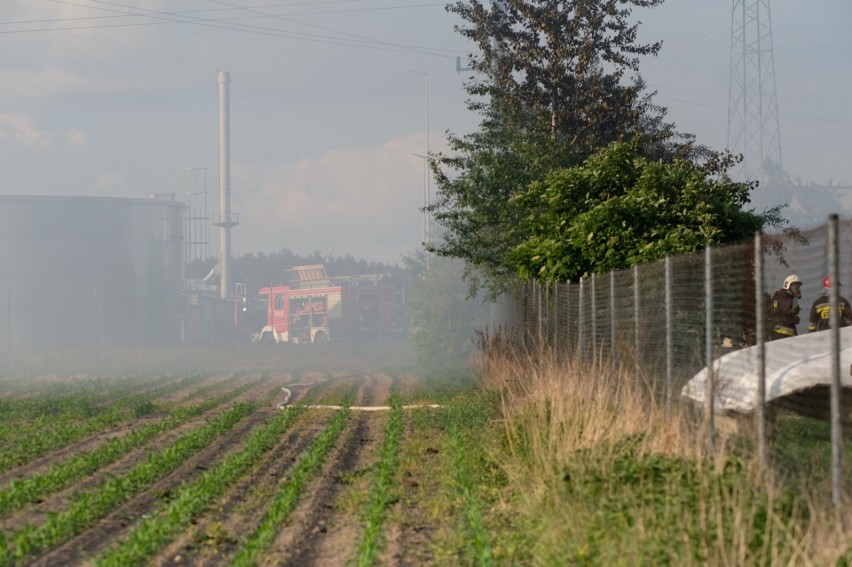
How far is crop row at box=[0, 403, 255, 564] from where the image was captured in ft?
31.9

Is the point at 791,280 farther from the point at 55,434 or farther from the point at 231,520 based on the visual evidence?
the point at 55,434

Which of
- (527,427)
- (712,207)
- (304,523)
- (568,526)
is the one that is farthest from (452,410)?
(568,526)

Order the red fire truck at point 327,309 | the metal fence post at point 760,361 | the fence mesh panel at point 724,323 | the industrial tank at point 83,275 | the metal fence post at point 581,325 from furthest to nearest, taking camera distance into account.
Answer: the industrial tank at point 83,275
the red fire truck at point 327,309
the metal fence post at point 581,325
the fence mesh panel at point 724,323
the metal fence post at point 760,361

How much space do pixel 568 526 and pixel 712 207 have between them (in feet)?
44.3

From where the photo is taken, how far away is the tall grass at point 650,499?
671cm

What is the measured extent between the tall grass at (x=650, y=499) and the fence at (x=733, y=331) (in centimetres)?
43

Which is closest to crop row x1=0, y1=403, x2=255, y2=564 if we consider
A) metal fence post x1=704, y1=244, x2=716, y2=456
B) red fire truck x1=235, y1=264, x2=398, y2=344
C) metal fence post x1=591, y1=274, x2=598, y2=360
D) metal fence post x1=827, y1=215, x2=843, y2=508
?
metal fence post x1=704, y1=244, x2=716, y2=456

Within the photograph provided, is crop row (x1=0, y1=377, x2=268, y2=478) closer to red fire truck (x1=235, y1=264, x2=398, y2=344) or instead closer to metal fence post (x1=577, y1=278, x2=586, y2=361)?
metal fence post (x1=577, y1=278, x2=586, y2=361)

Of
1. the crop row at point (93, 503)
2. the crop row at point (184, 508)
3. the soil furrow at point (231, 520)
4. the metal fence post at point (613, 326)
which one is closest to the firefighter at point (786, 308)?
the metal fence post at point (613, 326)

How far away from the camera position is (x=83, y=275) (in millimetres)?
96188

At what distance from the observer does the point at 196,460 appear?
1576 centimetres

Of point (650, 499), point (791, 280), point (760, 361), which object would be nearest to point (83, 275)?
point (791, 280)

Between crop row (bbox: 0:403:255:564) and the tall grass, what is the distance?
11.2ft

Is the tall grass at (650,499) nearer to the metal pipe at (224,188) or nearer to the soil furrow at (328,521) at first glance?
the soil furrow at (328,521)
